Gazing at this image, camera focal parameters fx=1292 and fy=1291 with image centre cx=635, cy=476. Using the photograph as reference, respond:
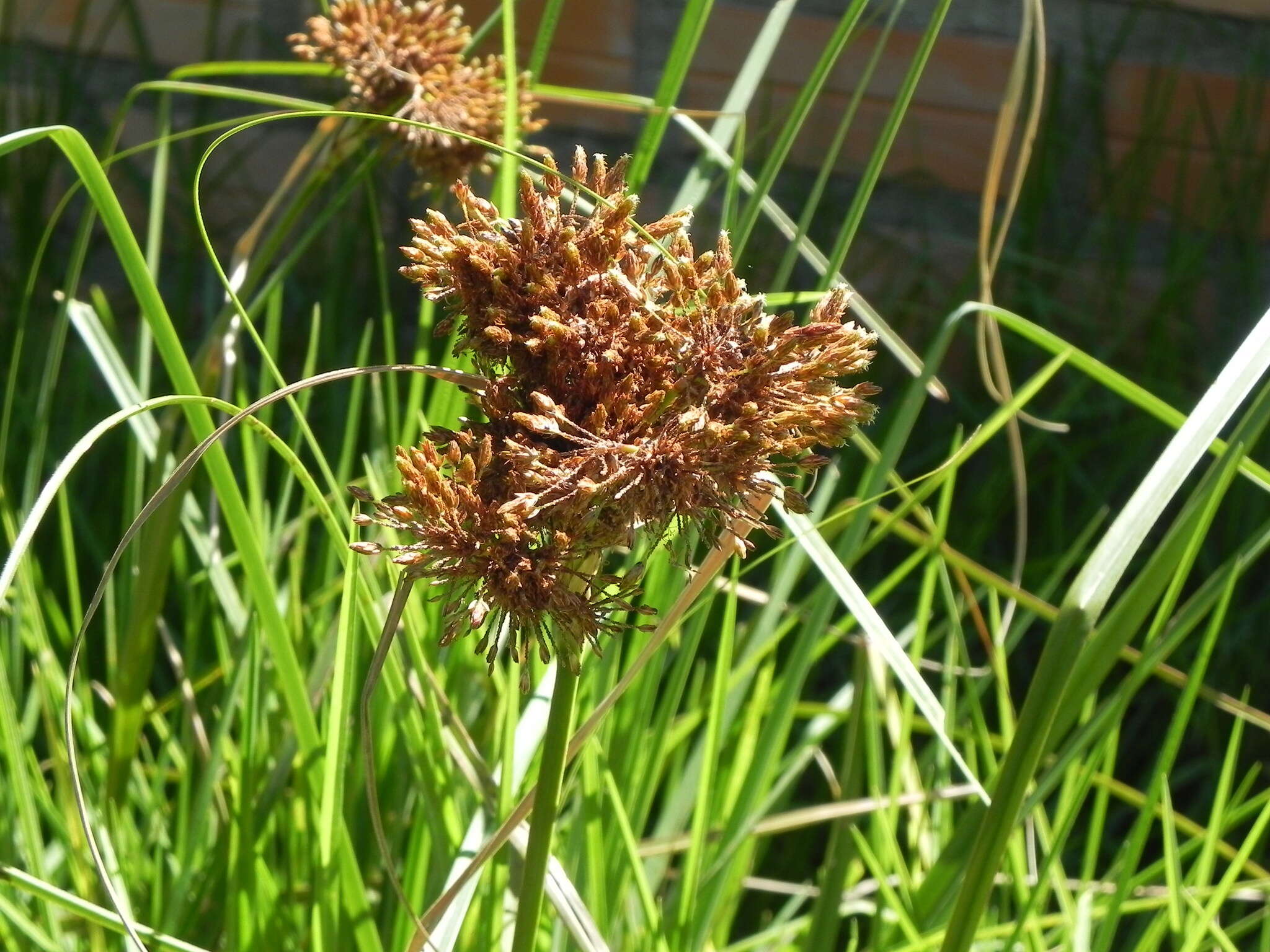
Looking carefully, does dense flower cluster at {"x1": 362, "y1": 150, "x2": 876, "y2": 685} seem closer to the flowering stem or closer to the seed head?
the flowering stem

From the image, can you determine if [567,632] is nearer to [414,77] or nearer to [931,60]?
[414,77]

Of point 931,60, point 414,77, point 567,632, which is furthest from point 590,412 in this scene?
point 931,60

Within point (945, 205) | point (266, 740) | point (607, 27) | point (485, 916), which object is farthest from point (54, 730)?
point (945, 205)

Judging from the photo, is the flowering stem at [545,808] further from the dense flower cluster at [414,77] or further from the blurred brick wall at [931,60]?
the blurred brick wall at [931,60]

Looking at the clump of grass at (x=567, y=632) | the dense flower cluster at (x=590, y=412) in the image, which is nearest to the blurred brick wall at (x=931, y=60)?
the clump of grass at (x=567, y=632)

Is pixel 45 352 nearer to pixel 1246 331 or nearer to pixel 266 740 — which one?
pixel 266 740

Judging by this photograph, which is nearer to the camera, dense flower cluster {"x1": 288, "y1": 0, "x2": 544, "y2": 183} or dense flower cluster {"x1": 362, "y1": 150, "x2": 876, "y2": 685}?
dense flower cluster {"x1": 362, "y1": 150, "x2": 876, "y2": 685}

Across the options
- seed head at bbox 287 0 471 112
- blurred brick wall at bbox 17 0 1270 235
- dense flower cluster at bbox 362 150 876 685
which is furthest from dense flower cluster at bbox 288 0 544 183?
blurred brick wall at bbox 17 0 1270 235
